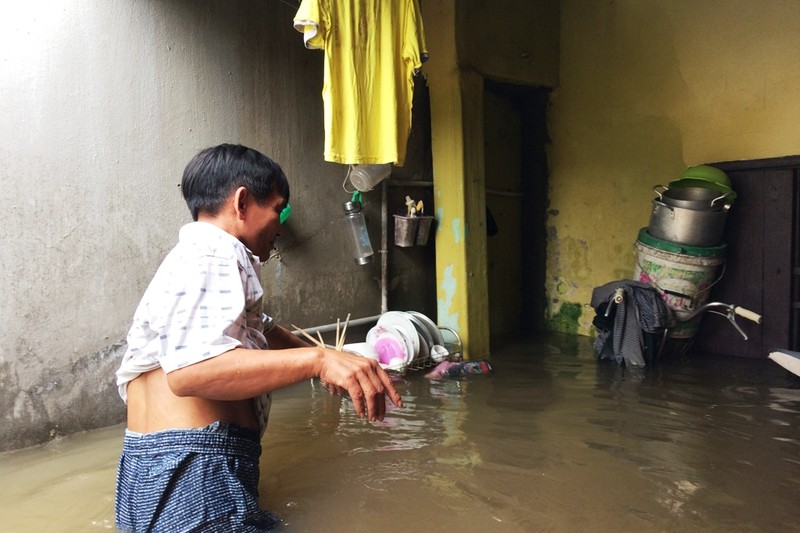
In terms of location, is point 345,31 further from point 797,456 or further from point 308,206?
point 797,456

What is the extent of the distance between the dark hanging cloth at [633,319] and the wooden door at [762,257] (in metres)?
0.85

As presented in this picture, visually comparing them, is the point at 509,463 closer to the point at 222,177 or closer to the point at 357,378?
the point at 357,378

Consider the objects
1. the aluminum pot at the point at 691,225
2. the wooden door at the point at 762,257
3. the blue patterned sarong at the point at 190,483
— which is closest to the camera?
the blue patterned sarong at the point at 190,483

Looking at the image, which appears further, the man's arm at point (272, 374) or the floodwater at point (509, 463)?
the floodwater at point (509, 463)

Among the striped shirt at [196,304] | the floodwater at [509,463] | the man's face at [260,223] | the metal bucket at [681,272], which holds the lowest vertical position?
the floodwater at [509,463]

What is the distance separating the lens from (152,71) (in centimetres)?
349

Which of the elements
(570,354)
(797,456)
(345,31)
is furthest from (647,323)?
(345,31)

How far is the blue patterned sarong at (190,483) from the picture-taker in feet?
5.08

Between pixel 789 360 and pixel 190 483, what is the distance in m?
4.26

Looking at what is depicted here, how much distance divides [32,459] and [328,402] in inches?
66.0

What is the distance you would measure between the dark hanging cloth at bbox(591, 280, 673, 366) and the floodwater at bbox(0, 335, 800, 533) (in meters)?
0.55

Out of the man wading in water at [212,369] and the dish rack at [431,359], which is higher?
the man wading in water at [212,369]

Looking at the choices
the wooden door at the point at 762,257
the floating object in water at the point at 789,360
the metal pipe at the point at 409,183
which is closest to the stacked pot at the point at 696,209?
the wooden door at the point at 762,257

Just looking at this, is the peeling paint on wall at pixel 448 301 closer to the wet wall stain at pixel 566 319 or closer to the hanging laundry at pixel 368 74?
the hanging laundry at pixel 368 74
